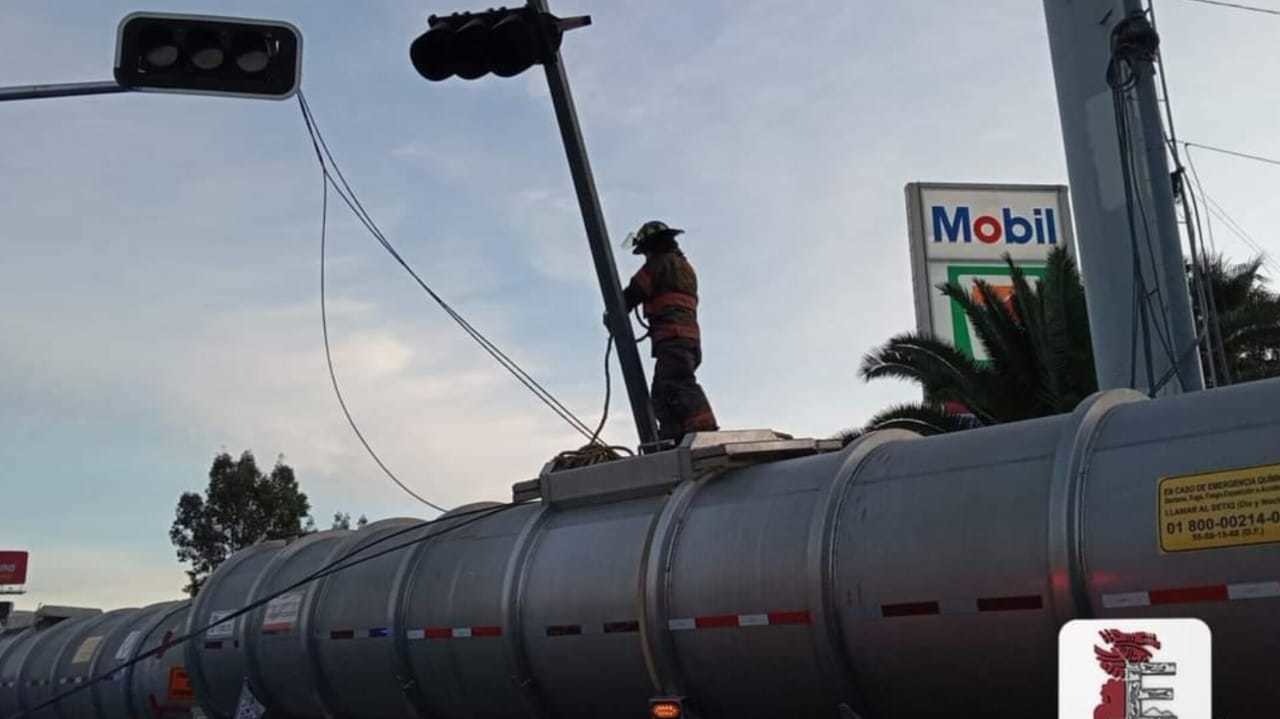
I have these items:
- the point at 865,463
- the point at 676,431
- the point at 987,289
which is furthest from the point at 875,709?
the point at 987,289

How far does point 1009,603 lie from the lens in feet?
18.4

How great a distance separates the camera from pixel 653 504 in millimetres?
7715

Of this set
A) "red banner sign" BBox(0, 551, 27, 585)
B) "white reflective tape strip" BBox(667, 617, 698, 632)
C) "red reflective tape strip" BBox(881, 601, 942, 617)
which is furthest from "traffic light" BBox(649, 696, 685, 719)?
"red banner sign" BBox(0, 551, 27, 585)

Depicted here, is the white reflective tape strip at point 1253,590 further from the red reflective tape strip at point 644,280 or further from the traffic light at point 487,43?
the traffic light at point 487,43

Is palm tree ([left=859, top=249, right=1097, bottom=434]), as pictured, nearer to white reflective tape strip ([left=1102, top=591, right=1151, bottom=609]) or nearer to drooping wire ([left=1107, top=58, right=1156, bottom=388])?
drooping wire ([left=1107, top=58, right=1156, bottom=388])

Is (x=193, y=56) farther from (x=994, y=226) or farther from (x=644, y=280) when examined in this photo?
(x=994, y=226)

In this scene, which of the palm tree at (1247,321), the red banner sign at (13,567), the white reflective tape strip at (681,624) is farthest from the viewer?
the red banner sign at (13,567)

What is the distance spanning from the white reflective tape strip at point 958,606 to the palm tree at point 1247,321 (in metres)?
14.6

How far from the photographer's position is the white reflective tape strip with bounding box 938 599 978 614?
5.76m

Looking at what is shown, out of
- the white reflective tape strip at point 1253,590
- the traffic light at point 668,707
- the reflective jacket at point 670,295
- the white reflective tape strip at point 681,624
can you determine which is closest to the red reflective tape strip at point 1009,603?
the white reflective tape strip at point 1253,590

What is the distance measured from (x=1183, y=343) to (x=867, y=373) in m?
11.4

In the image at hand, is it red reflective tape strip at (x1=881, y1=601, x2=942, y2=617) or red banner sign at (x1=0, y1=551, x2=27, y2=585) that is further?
red banner sign at (x1=0, y1=551, x2=27, y2=585)

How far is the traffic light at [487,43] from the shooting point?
959 cm
